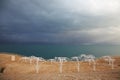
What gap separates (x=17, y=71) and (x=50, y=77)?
10.8 metres

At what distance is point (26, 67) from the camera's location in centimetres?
4703

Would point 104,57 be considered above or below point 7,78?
above

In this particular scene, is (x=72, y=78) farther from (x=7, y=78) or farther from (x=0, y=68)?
(x=0, y=68)

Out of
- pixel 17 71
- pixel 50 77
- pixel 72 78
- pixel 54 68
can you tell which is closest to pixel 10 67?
pixel 17 71

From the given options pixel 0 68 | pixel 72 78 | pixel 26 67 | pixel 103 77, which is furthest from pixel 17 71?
pixel 103 77

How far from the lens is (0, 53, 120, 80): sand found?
117 feet

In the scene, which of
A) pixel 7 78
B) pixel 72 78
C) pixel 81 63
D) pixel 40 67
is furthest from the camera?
pixel 81 63

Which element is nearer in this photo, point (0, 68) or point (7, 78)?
point (7, 78)

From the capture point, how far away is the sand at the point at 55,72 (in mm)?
35531

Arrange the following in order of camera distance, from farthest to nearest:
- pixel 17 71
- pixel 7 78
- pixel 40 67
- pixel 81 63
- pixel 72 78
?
pixel 81 63
pixel 40 67
pixel 17 71
pixel 7 78
pixel 72 78

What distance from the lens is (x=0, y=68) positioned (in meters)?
49.0

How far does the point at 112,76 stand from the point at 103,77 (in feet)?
5.55

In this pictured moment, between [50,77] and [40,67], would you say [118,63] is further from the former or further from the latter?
[50,77]

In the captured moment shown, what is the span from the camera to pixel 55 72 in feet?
139
